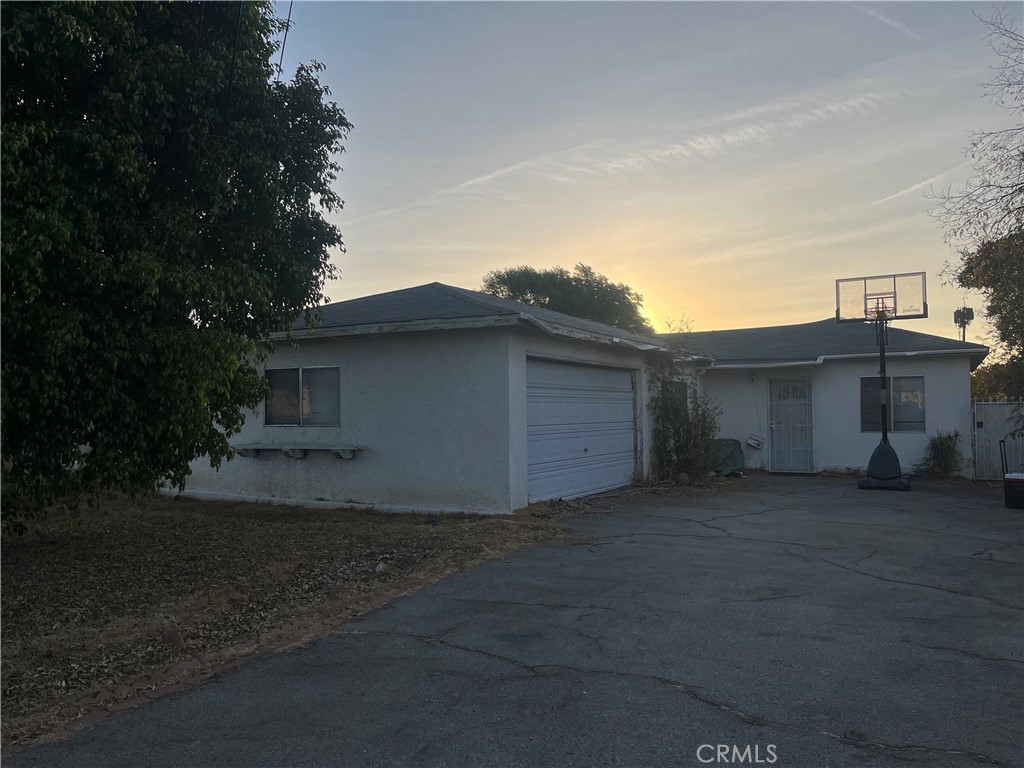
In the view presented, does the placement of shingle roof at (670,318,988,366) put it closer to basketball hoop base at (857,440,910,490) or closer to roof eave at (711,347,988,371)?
roof eave at (711,347,988,371)

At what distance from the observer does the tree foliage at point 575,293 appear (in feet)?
152

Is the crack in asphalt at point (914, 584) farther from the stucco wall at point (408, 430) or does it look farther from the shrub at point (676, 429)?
the shrub at point (676, 429)

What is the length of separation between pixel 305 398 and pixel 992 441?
14.6 m

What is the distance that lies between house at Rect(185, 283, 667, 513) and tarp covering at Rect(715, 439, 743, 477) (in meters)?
4.39

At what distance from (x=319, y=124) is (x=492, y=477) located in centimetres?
556

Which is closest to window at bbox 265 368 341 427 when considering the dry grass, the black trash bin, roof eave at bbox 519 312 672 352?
the dry grass

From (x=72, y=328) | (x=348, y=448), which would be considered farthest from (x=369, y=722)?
(x=348, y=448)

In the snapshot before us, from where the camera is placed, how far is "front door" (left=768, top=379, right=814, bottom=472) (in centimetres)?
1928

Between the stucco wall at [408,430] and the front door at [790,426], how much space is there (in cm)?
1057

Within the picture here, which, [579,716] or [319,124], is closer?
[579,716]

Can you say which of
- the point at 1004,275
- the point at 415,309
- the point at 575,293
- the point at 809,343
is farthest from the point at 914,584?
the point at 575,293

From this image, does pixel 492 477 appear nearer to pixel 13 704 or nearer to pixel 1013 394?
pixel 13 704

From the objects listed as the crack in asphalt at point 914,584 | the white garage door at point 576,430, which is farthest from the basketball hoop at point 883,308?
the crack in asphalt at point 914,584

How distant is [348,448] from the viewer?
41.3ft
